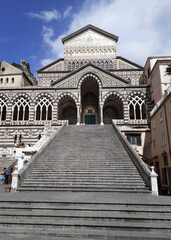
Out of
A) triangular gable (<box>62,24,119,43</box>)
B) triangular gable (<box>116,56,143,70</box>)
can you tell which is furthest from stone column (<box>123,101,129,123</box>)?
triangular gable (<box>62,24,119,43</box>)

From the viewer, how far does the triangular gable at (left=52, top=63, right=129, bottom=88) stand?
93.8 ft

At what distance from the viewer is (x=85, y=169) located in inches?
504

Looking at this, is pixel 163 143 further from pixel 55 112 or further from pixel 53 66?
pixel 53 66

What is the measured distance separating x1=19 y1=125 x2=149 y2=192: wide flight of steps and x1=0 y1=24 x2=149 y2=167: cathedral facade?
9.53 m

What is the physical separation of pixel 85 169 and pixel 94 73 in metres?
19.9

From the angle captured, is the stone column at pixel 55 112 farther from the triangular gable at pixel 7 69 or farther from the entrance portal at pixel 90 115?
the triangular gable at pixel 7 69

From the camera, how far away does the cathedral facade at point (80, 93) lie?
87.4 ft

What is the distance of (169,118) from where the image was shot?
54.9 feet

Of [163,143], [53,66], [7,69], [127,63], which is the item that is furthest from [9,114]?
[127,63]

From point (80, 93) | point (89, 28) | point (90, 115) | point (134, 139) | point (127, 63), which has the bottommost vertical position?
point (134, 139)

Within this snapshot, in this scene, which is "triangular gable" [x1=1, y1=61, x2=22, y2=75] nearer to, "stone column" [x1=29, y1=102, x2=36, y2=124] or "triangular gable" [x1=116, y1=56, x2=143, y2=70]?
"stone column" [x1=29, y1=102, x2=36, y2=124]

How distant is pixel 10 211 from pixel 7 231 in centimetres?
120

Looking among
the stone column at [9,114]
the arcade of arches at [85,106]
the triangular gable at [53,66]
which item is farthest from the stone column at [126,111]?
the stone column at [9,114]

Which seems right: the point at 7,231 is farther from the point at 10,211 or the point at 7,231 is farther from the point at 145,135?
the point at 145,135
